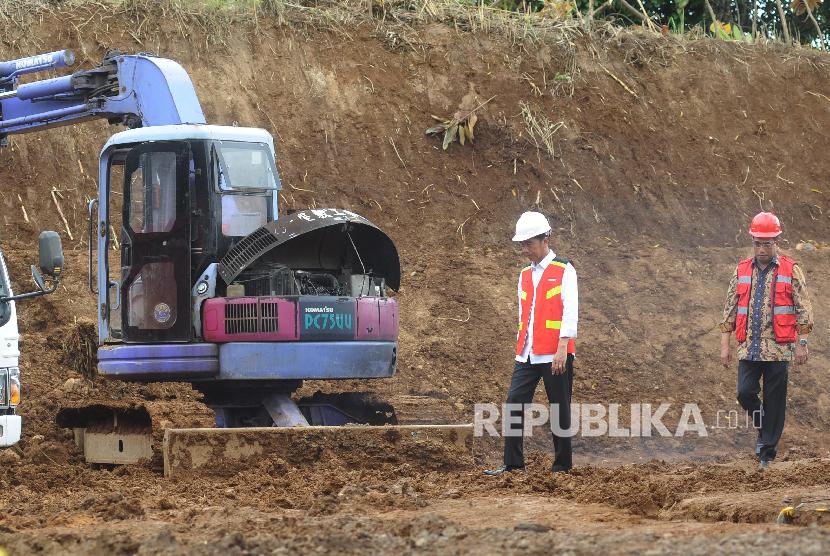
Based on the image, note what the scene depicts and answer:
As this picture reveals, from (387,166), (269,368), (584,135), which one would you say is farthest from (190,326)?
(584,135)

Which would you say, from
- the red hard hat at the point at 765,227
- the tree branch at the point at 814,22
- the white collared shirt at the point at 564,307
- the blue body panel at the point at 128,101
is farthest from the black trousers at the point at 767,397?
the tree branch at the point at 814,22

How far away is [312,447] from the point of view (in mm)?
10188

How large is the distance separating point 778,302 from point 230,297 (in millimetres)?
4348

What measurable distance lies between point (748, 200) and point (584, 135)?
102 inches

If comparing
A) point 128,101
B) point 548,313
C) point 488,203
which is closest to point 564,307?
point 548,313

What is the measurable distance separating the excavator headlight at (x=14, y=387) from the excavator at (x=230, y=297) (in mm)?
868

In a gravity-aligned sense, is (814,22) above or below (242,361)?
above

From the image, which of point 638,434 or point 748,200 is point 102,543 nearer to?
point 638,434

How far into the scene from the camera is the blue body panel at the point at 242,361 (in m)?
10.6

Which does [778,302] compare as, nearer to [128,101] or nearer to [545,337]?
[545,337]

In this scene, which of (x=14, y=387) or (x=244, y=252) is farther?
(x=244, y=252)

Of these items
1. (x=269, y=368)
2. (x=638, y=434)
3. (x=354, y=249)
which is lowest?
(x=638, y=434)

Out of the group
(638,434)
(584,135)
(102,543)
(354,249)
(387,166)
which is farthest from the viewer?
(584,135)

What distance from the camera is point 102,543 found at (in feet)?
21.8
